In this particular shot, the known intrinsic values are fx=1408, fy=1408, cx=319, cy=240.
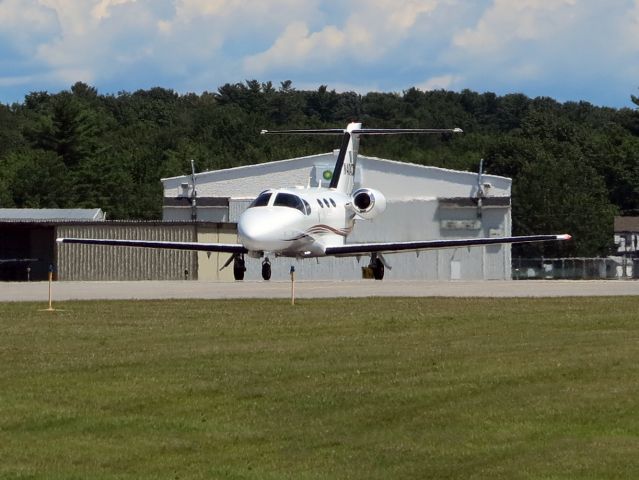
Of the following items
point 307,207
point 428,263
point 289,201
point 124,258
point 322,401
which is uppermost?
point 289,201

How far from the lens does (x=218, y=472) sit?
1316 cm

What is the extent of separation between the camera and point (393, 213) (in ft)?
232

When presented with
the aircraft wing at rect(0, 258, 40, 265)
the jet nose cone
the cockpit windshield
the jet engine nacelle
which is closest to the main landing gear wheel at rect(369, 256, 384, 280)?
the jet engine nacelle

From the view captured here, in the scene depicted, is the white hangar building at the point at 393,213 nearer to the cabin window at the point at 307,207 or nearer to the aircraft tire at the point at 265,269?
the aircraft tire at the point at 265,269

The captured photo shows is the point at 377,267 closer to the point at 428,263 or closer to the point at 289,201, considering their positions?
the point at 289,201

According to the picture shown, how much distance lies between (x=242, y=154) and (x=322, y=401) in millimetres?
121212

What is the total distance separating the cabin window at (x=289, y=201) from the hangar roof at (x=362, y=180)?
31.0m

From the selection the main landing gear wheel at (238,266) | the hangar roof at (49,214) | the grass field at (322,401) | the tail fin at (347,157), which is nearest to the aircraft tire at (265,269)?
the main landing gear wheel at (238,266)

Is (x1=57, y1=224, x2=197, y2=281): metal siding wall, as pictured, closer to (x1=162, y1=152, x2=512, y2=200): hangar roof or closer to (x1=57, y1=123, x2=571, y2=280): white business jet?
(x1=162, y1=152, x2=512, y2=200): hangar roof

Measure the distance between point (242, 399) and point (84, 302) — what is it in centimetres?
1932

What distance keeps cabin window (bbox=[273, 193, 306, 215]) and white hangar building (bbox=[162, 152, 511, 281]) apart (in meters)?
24.1

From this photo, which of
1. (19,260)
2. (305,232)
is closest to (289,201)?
(305,232)

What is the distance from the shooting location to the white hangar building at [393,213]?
70.8 meters

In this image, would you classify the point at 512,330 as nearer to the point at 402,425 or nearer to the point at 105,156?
the point at 402,425
